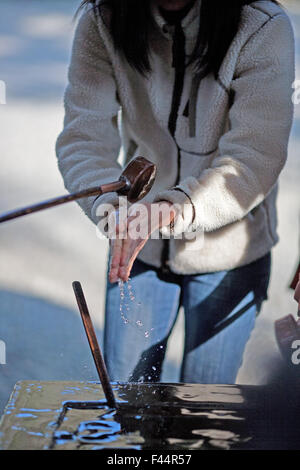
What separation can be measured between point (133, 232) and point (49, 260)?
1821mm

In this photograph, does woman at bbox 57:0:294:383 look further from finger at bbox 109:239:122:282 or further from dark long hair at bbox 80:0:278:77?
finger at bbox 109:239:122:282

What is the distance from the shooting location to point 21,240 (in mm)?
2934

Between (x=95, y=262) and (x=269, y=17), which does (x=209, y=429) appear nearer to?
(x=269, y=17)

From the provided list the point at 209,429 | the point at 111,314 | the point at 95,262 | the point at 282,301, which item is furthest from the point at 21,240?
the point at 209,429

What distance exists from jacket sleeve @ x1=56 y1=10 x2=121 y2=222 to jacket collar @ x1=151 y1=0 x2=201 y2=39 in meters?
0.12

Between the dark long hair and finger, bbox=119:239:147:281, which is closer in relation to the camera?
finger, bbox=119:239:147:281

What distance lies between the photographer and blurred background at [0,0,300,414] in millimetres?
2146

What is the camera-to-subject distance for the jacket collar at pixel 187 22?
4.00 ft

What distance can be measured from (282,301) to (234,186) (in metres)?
1.45

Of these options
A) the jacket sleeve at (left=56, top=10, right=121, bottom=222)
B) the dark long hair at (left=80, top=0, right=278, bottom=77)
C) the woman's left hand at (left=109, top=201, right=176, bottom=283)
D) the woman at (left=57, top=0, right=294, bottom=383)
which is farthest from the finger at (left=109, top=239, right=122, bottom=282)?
the dark long hair at (left=80, top=0, right=278, bottom=77)

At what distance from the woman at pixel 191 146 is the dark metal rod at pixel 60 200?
13 centimetres

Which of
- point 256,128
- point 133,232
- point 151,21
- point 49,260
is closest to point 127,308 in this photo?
point 133,232

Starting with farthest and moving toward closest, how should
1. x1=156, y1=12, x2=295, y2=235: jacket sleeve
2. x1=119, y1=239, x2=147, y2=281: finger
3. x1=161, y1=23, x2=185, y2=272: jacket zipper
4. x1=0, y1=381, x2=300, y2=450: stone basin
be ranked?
x1=161, y1=23, x2=185, y2=272: jacket zipper, x1=156, y1=12, x2=295, y2=235: jacket sleeve, x1=119, y1=239, x2=147, y2=281: finger, x1=0, y1=381, x2=300, y2=450: stone basin

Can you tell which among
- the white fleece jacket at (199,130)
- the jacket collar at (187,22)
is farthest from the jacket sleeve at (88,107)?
the jacket collar at (187,22)
